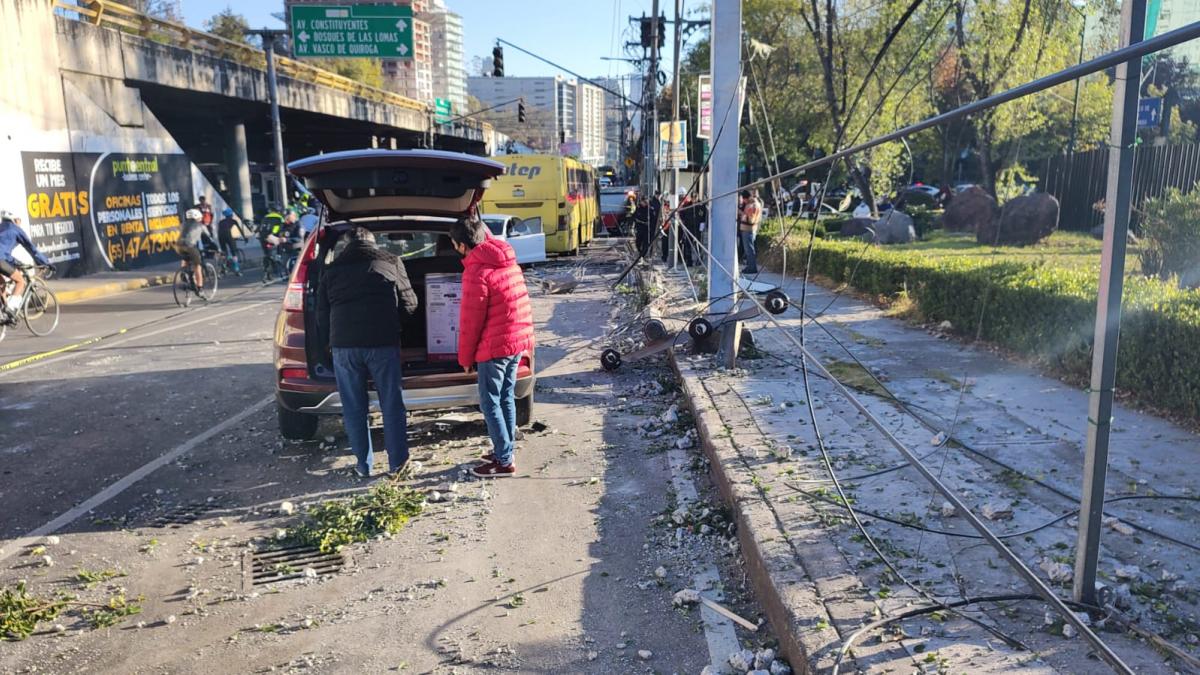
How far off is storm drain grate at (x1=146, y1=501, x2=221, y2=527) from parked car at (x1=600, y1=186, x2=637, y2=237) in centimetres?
3079

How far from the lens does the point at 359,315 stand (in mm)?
5586

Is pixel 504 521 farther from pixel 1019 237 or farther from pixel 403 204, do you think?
pixel 1019 237

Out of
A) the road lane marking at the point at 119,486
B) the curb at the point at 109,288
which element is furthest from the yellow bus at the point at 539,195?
the road lane marking at the point at 119,486

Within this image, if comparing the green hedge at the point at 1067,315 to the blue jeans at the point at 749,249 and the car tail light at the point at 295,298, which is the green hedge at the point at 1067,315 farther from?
the blue jeans at the point at 749,249

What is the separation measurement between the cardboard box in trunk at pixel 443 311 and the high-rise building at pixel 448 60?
403 ft

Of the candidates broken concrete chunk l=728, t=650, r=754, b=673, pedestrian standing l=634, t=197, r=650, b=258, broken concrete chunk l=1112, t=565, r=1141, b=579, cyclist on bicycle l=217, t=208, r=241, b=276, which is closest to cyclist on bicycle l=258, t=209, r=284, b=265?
cyclist on bicycle l=217, t=208, r=241, b=276

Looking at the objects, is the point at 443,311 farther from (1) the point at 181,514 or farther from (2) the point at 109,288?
(2) the point at 109,288

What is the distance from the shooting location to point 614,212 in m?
40.1

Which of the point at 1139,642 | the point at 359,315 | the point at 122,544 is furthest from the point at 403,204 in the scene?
the point at 1139,642

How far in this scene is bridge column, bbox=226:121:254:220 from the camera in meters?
30.6

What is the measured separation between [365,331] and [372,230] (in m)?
1.36

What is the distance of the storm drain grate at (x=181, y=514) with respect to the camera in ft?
17.2

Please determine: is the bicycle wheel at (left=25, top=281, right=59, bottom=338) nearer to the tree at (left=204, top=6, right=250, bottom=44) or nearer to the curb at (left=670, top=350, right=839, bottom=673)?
the curb at (left=670, top=350, right=839, bottom=673)

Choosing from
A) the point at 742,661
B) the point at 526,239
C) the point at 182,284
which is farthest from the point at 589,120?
the point at 742,661
